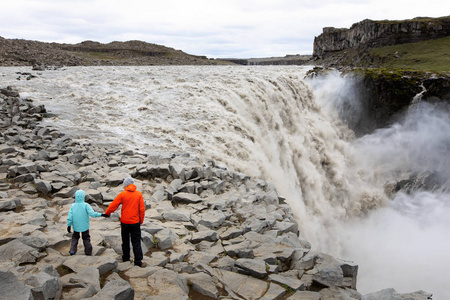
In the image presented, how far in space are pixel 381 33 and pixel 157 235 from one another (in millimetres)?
126549

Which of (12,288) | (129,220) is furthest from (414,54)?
(12,288)

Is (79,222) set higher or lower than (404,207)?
higher

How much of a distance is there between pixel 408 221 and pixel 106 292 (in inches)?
1120

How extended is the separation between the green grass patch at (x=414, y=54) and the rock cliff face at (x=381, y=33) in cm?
330

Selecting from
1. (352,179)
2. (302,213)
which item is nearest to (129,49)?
(352,179)

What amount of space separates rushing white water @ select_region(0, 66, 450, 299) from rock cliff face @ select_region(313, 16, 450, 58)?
79.3m

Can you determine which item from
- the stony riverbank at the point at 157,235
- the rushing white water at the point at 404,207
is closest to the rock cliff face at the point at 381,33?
the rushing white water at the point at 404,207

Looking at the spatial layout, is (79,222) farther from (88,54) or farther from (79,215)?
(88,54)

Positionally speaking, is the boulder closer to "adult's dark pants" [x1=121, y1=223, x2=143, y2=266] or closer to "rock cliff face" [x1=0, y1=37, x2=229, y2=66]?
"adult's dark pants" [x1=121, y1=223, x2=143, y2=266]

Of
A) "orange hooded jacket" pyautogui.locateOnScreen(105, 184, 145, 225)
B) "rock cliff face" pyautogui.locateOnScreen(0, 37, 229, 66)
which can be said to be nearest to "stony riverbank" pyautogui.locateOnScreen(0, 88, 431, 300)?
"orange hooded jacket" pyautogui.locateOnScreen(105, 184, 145, 225)

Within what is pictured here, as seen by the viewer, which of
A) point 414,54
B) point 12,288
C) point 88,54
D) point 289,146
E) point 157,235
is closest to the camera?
point 12,288

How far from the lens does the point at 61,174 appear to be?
468 inches

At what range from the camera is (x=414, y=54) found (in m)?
93.6

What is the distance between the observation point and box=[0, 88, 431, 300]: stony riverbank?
6262mm
